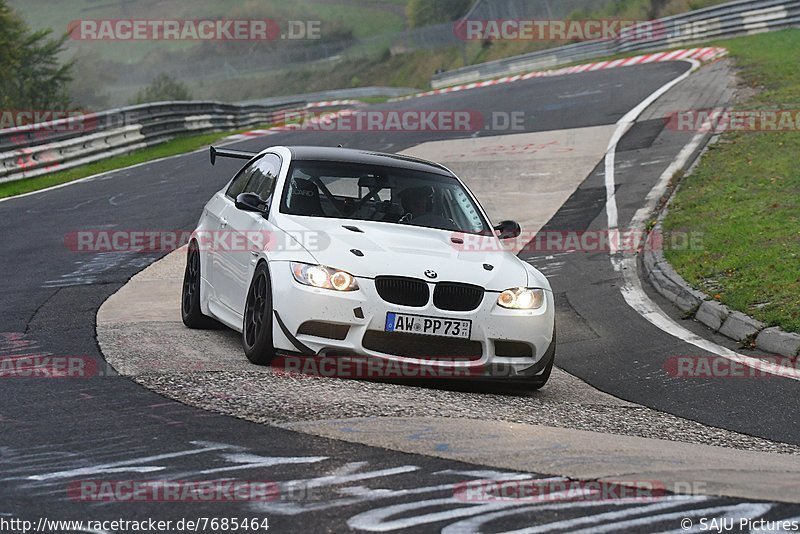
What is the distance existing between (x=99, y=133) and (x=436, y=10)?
213 ft

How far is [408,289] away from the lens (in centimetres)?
821

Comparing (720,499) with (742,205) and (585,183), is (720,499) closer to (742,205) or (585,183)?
(742,205)

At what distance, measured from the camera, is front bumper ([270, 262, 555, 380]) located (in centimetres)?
812

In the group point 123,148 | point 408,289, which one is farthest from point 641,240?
point 123,148

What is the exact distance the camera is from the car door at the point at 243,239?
29.7ft

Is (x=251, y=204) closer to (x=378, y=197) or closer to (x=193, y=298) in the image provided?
(x=378, y=197)

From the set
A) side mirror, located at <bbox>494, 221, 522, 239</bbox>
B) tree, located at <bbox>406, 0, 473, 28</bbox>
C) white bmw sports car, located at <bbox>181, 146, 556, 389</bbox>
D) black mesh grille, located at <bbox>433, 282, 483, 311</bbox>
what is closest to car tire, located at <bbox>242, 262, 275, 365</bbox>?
white bmw sports car, located at <bbox>181, 146, 556, 389</bbox>

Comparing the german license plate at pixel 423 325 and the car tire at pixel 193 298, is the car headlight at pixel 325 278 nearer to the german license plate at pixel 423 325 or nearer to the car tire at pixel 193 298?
the german license plate at pixel 423 325

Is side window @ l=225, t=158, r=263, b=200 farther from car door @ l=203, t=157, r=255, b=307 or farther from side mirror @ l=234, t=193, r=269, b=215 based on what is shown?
side mirror @ l=234, t=193, r=269, b=215

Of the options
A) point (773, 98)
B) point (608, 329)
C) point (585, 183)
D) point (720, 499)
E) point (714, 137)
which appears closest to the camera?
point (720, 499)

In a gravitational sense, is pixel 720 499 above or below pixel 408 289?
below

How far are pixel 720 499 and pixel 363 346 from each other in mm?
3220

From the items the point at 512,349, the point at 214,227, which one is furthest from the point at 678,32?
the point at 512,349

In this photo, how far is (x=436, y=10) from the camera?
293 ft
